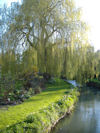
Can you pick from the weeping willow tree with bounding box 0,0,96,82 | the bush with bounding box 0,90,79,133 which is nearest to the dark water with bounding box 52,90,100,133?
the bush with bounding box 0,90,79,133

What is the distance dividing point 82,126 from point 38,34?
4863 millimetres

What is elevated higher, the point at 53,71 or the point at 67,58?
the point at 67,58

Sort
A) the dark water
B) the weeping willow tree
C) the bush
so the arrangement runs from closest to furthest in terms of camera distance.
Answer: the bush → the dark water → the weeping willow tree

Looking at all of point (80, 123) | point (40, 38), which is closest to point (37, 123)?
point (80, 123)

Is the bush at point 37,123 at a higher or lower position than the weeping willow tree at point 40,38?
lower

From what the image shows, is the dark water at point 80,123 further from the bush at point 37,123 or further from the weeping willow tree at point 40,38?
the weeping willow tree at point 40,38

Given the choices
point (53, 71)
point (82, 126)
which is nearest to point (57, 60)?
point (53, 71)

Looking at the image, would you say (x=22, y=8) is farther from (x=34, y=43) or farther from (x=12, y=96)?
(x=12, y=96)

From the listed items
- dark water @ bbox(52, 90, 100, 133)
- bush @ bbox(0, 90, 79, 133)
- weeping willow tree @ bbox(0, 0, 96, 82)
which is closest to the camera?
bush @ bbox(0, 90, 79, 133)

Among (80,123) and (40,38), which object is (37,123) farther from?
(40,38)

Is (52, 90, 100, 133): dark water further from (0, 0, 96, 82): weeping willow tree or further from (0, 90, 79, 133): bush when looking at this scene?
(0, 0, 96, 82): weeping willow tree

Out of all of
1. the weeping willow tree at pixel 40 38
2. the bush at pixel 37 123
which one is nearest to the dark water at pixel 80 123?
the bush at pixel 37 123

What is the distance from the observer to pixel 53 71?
7.74m

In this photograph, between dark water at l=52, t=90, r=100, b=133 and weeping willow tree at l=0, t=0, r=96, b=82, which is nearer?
dark water at l=52, t=90, r=100, b=133
